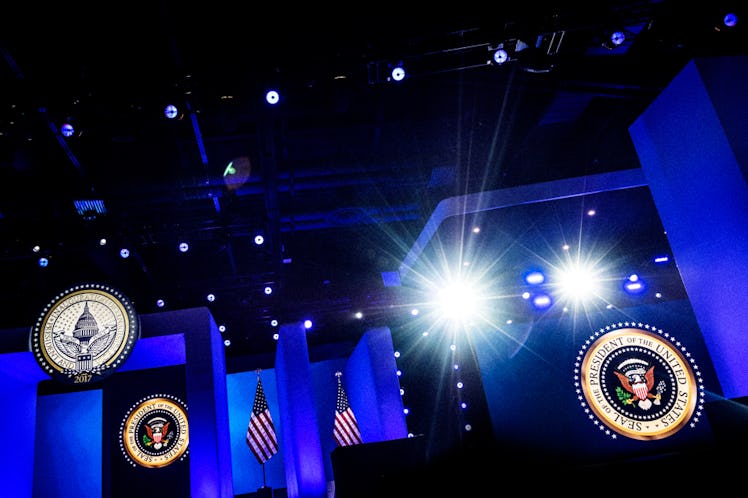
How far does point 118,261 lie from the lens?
927cm

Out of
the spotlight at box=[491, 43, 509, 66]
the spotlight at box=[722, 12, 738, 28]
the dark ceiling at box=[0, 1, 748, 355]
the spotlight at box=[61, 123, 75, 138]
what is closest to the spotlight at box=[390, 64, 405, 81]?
the dark ceiling at box=[0, 1, 748, 355]

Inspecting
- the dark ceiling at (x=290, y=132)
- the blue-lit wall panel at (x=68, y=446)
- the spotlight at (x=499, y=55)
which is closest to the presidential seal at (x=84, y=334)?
the dark ceiling at (x=290, y=132)

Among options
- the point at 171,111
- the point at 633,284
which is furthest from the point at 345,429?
the point at 171,111

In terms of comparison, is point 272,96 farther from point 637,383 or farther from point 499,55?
point 637,383

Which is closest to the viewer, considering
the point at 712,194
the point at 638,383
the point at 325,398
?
the point at 638,383

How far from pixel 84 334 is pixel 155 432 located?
496 centimetres

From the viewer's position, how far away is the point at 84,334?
441 cm

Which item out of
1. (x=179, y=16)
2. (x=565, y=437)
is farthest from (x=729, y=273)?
(x=179, y=16)

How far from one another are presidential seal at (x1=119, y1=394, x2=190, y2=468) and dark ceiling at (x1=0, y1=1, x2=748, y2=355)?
65.9 inches

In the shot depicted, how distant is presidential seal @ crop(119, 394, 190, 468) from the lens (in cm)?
851

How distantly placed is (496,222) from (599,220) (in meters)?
1.75

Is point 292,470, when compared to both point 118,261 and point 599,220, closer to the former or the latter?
point 118,261

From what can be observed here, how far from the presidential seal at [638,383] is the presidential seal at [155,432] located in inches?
295

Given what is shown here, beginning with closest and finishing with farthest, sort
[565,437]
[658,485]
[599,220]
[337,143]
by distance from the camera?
[658,485]
[565,437]
[337,143]
[599,220]
